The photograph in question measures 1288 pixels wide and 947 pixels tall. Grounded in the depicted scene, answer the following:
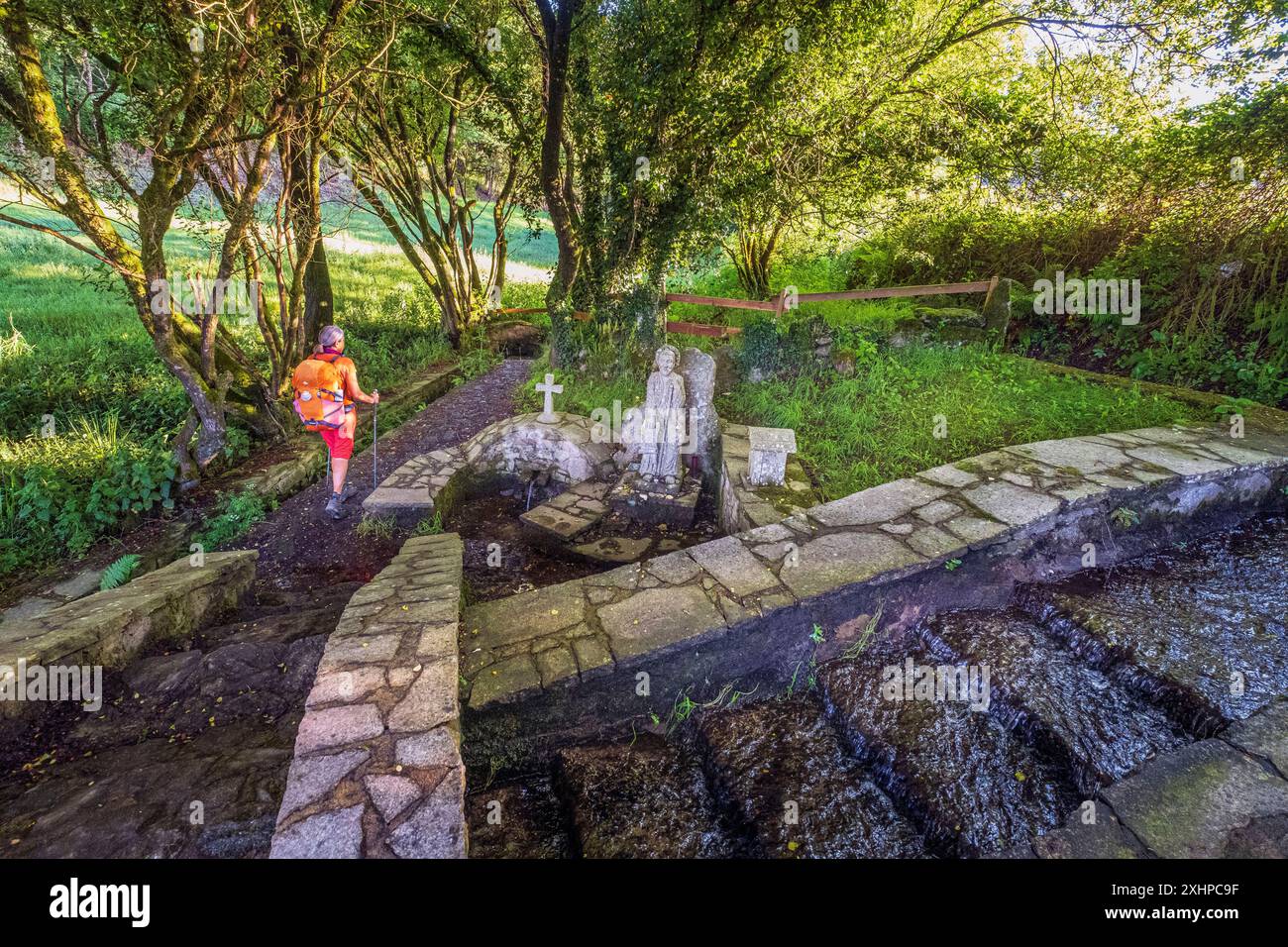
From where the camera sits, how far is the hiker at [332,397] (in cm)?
495

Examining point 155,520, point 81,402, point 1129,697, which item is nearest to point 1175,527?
point 1129,697

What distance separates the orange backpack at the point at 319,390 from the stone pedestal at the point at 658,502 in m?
2.60

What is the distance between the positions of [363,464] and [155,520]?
6.31 feet

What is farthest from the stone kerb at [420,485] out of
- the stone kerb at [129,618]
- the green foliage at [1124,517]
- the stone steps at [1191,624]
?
the green foliage at [1124,517]

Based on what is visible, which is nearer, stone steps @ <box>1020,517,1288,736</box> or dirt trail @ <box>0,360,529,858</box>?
dirt trail @ <box>0,360,529,858</box>

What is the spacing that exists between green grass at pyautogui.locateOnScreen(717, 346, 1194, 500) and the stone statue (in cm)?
119

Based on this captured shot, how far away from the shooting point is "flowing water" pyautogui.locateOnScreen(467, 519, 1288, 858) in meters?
2.34

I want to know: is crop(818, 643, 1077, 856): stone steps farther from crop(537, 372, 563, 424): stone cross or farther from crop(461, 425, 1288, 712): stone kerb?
crop(537, 372, 563, 424): stone cross

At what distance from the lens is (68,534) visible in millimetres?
5215

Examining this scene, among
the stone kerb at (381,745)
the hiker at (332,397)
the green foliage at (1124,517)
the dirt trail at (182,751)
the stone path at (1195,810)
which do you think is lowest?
the stone path at (1195,810)

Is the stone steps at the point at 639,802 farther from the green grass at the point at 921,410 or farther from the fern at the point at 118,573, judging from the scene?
the fern at the point at 118,573

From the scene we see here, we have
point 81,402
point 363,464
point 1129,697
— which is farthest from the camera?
point 81,402

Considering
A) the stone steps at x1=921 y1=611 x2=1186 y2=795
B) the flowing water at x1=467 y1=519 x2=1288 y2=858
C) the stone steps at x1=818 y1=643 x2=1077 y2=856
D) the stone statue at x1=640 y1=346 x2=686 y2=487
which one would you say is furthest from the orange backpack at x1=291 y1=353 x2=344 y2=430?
the stone steps at x1=921 y1=611 x2=1186 y2=795
